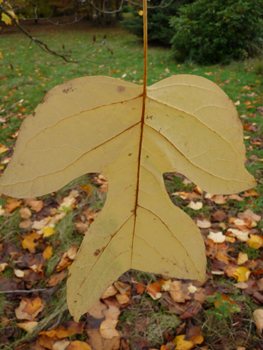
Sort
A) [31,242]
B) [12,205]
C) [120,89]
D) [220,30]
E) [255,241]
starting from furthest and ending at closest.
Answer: [220,30] < [12,205] < [31,242] < [255,241] < [120,89]

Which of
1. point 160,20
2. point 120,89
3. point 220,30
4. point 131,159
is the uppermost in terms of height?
point 160,20

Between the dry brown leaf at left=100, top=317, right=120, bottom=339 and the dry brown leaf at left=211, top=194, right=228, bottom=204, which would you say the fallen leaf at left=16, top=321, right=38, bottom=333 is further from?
the dry brown leaf at left=211, top=194, right=228, bottom=204

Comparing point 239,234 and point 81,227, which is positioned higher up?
point 239,234

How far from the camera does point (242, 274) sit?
1.44 meters

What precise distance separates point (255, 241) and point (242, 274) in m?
0.30

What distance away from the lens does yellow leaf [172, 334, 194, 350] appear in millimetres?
1117

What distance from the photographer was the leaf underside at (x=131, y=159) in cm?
34

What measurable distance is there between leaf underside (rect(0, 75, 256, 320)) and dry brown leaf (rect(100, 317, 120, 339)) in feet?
3.35

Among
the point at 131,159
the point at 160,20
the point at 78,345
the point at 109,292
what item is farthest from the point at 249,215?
the point at 160,20

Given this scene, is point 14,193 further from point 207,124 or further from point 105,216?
point 207,124

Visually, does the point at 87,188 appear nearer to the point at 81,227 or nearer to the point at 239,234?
the point at 81,227

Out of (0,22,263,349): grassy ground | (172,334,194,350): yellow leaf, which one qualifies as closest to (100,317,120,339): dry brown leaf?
(0,22,263,349): grassy ground

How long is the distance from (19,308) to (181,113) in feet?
4.93

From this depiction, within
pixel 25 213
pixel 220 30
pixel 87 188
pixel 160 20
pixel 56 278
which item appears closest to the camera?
pixel 56 278
